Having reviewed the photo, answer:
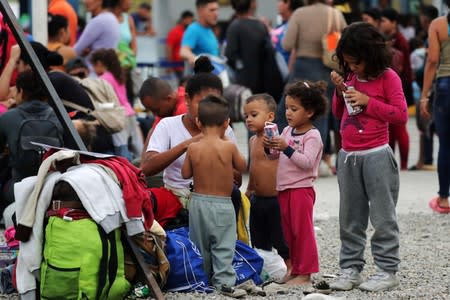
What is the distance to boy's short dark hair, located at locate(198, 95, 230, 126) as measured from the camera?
682 centimetres

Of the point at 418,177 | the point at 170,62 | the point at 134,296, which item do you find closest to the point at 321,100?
the point at 134,296

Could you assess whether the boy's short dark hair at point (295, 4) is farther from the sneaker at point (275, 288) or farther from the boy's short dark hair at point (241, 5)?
the sneaker at point (275, 288)

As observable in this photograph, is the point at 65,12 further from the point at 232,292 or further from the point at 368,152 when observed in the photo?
the point at 232,292

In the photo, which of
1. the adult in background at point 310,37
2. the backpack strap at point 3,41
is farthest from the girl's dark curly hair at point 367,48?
the adult in background at point 310,37

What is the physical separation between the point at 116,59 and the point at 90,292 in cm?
584

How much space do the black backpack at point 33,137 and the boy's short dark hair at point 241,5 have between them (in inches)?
169

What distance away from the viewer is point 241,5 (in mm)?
12875

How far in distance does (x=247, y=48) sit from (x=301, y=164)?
5.89 metres

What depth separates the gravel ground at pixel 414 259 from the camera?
679 cm

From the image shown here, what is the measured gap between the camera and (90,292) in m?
6.22

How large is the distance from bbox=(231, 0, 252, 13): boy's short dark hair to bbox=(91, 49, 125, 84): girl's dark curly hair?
64.0 inches

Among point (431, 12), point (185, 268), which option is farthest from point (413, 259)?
point (431, 12)

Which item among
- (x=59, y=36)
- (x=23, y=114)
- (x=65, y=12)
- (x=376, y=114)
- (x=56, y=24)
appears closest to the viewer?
(x=376, y=114)

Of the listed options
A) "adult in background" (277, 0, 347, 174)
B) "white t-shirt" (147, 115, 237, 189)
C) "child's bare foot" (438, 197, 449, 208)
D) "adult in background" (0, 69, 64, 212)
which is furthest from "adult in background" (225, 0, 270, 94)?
"white t-shirt" (147, 115, 237, 189)
